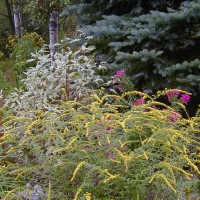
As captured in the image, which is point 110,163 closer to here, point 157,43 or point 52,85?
point 52,85

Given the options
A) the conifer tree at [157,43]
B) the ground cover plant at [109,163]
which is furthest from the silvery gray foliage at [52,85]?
the ground cover plant at [109,163]

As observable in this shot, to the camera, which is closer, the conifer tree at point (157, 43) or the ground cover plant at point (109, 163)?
the ground cover plant at point (109, 163)

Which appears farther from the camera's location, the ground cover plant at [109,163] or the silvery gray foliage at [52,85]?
the silvery gray foliage at [52,85]

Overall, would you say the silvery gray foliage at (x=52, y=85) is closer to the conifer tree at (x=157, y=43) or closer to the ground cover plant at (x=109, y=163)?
the conifer tree at (x=157, y=43)

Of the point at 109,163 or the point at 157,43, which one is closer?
the point at 109,163

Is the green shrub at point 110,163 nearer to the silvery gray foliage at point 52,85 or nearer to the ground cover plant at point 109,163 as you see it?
the ground cover plant at point 109,163

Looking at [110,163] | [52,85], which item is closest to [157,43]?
[52,85]

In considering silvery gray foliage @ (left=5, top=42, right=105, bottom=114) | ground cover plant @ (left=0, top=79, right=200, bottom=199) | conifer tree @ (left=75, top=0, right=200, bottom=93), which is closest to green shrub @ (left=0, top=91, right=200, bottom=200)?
ground cover plant @ (left=0, top=79, right=200, bottom=199)

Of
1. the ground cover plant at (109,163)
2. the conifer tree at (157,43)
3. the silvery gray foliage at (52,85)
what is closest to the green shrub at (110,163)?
the ground cover plant at (109,163)

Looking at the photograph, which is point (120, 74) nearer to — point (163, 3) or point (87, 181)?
point (163, 3)

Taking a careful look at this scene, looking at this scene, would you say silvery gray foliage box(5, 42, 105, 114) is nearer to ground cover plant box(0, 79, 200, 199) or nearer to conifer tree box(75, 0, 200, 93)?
conifer tree box(75, 0, 200, 93)

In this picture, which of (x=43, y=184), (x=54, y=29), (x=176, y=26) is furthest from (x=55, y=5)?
(x=43, y=184)

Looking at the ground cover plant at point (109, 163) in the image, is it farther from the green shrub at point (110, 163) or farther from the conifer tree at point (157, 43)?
the conifer tree at point (157, 43)

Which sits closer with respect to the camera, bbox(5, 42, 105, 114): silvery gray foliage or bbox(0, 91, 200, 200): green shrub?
bbox(0, 91, 200, 200): green shrub
